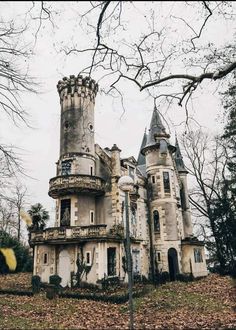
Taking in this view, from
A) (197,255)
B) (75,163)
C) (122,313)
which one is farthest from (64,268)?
(197,255)

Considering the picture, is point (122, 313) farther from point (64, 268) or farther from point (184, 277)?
point (184, 277)

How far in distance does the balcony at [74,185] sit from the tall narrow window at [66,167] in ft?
5.12

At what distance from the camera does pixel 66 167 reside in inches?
1137

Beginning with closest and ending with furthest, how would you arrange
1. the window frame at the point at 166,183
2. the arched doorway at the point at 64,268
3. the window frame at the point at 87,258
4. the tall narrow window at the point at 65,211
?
the window frame at the point at 87,258 < the arched doorway at the point at 64,268 < the tall narrow window at the point at 65,211 < the window frame at the point at 166,183

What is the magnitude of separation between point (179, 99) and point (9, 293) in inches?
747

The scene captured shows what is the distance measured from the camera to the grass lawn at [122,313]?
37.2ft

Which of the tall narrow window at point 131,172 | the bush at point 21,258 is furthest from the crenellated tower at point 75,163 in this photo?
the bush at point 21,258

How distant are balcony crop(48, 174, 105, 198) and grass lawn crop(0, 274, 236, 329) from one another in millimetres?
9877

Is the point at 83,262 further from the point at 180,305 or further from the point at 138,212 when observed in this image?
the point at 180,305

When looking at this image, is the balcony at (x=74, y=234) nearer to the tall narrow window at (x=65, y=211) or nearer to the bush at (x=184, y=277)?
the tall narrow window at (x=65, y=211)

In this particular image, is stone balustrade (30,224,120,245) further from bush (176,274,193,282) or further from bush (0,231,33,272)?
bush (0,231,33,272)

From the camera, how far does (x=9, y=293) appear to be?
2169cm

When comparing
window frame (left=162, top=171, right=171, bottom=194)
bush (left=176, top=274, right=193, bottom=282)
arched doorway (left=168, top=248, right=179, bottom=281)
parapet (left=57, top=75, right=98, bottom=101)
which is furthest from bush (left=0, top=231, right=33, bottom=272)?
window frame (left=162, top=171, right=171, bottom=194)

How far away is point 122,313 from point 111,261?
36.1 ft
